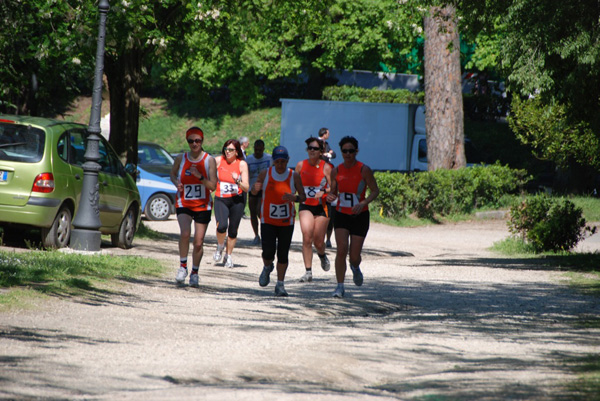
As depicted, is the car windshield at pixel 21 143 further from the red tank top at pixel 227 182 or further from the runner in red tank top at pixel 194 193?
the runner in red tank top at pixel 194 193

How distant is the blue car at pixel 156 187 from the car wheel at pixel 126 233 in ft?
21.0

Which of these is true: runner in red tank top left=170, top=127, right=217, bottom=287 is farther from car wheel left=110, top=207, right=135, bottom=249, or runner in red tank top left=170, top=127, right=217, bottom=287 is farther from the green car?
car wheel left=110, top=207, right=135, bottom=249

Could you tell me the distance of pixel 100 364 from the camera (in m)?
6.49

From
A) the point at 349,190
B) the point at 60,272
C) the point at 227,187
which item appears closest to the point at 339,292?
the point at 349,190

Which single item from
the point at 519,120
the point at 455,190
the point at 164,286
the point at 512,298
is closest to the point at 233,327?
the point at 164,286

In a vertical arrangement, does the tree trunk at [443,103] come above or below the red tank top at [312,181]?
above

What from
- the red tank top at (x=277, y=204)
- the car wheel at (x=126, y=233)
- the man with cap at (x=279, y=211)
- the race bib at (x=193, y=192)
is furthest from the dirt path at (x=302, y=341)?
the car wheel at (x=126, y=233)

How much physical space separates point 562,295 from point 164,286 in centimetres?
500

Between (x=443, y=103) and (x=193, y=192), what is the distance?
56.5 feet

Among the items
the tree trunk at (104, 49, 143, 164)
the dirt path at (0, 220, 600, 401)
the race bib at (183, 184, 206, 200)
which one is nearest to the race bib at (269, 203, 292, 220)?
the race bib at (183, 184, 206, 200)

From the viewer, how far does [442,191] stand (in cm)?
2566

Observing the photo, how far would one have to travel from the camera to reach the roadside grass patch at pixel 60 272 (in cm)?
944

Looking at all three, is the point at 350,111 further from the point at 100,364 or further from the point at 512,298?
the point at 100,364

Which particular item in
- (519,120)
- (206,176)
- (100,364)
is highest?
(519,120)
